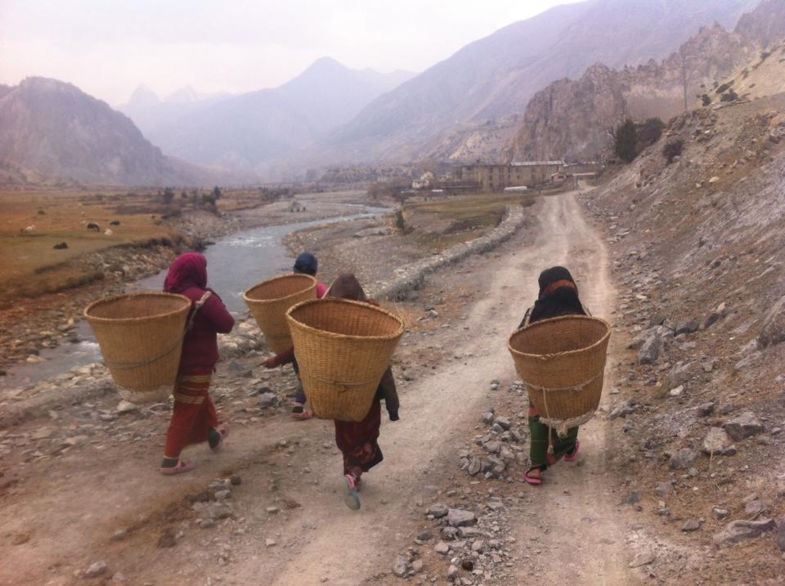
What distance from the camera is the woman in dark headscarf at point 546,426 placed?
590cm

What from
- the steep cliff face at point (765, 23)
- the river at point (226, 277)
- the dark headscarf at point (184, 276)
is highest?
the steep cliff face at point (765, 23)

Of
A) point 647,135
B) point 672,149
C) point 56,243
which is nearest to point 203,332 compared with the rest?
point 672,149

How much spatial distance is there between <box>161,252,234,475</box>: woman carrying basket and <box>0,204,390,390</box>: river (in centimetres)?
1228

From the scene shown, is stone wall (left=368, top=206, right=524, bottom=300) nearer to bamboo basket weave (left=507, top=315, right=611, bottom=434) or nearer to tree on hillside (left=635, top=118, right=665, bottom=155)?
bamboo basket weave (left=507, top=315, right=611, bottom=434)

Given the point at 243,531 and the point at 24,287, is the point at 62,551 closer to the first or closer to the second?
the point at 243,531

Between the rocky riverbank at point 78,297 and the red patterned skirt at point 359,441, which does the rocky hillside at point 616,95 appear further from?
the red patterned skirt at point 359,441

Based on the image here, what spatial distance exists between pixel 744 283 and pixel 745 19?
209 meters

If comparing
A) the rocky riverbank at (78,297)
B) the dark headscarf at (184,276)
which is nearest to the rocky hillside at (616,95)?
the rocky riverbank at (78,297)

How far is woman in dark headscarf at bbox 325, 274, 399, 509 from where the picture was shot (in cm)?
560

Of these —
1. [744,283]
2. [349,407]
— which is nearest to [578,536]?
[349,407]

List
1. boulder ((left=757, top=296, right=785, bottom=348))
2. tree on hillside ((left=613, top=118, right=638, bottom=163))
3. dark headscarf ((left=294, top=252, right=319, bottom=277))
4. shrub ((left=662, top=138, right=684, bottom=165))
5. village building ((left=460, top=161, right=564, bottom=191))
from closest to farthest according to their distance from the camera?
1. boulder ((left=757, top=296, right=785, bottom=348))
2. dark headscarf ((left=294, top=252, right=319, bottom=277))
3. shrub ((left=662, top=138, right=684, bottom=165))
4. tree on hillside ((left=613, top=118, right=638, bottom=163))
5. village building ((left=460, top=161, right=564, bottom=191))

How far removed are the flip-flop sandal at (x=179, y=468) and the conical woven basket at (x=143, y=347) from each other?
81 cm

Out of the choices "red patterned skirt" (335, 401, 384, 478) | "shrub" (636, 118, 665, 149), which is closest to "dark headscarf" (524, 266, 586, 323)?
"red patterned skirt" (335, 401, 384, 478)

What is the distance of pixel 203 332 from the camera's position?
632 centimetres
